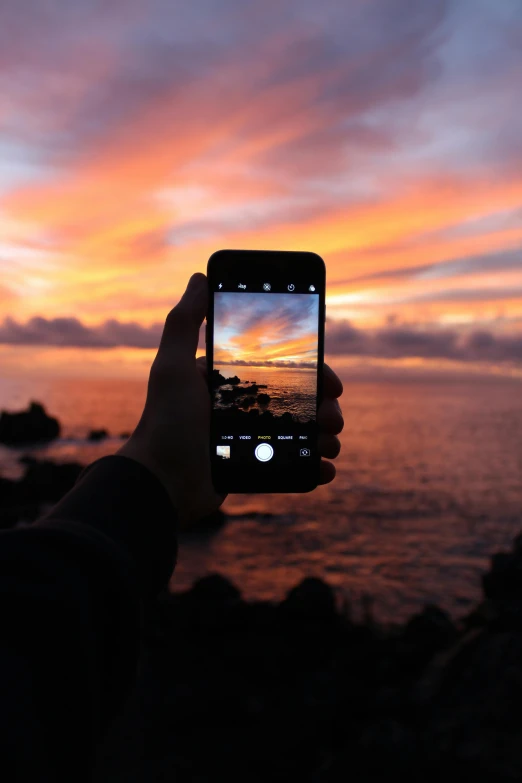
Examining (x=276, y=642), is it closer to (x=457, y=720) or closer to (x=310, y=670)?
(x=310, y=670)

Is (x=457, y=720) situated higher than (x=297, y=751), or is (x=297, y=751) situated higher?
(x=457, y=720)

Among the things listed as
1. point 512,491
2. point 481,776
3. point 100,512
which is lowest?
point 512,491

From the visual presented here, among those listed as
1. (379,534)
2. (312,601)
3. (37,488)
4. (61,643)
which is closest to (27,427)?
(37,488)

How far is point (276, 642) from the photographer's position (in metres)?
9.70

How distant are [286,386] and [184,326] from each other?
0.77 meters

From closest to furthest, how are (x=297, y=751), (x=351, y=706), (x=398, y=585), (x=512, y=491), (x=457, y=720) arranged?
(x=457, y=720) < (x=297, y=751) < (x=351, y=706) < (x=398, y=585) < (x=512, y=491)

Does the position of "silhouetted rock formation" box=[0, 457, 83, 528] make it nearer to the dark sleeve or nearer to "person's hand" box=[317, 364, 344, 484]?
"person's hand" box=[317, 364, 344, 484]

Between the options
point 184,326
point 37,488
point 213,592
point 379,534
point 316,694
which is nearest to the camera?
point 184,326

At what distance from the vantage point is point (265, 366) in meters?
3.40

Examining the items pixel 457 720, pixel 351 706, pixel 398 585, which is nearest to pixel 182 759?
pixel 351 706

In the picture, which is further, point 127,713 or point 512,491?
point 512,491

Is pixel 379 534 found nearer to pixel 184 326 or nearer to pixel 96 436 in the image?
pixel 184 326

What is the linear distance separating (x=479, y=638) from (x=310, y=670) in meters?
3.11

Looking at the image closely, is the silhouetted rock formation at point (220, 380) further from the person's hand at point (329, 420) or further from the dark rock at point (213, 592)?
the dark rock at point (213, 592)
